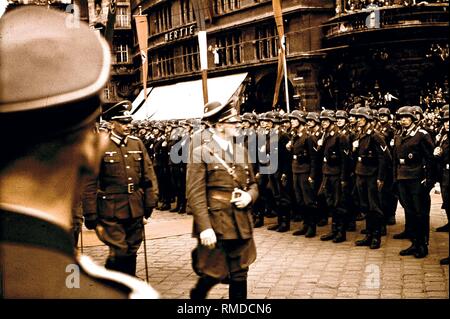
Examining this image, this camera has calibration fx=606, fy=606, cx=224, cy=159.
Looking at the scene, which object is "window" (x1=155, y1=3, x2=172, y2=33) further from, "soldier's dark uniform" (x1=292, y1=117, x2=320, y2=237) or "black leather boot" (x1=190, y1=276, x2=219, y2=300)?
"black leather boot" (x1=190, y1=276, x2=219, y2=300)

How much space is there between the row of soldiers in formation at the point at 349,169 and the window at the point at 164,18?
17.2 meters

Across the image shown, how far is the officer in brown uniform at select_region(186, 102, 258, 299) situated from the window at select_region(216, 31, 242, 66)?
20.7 m

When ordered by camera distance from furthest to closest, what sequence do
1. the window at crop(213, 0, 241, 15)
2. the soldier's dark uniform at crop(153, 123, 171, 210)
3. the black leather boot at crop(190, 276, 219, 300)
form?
the window at crop(213, 0, 241, 15) < the soldier's dark uniform at crop(153, 123, 171, 210) < the black leather boot at crop(190, 276, 219, 300)

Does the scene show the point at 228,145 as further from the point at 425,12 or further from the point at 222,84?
the point at 222,84

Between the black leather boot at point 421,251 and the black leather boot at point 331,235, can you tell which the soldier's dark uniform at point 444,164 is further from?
the black leather boot at point 331,235

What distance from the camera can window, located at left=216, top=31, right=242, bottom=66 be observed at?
2566 centimetres

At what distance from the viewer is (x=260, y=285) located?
6930 mm

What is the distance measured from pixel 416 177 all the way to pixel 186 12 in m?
20.6

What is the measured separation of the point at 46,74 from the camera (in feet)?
3.98

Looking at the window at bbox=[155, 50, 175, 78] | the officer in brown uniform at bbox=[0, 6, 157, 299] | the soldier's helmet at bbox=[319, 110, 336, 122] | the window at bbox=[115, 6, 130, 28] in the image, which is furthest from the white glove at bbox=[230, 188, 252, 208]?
the window at bbox=[115, 6, 130, 28]

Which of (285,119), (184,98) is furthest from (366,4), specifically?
(285,119)

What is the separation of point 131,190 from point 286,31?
17505 millimetres

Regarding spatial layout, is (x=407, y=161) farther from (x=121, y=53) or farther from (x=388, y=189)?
(x=121, y=53)

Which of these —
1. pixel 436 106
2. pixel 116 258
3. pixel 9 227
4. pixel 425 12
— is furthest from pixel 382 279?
pixel 425 12
